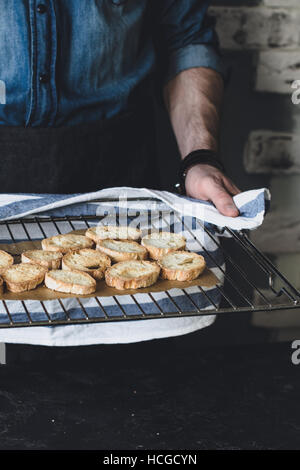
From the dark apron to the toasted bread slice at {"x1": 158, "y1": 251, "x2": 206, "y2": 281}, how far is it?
45cm

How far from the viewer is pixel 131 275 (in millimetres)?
1067

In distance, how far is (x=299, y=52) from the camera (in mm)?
1957

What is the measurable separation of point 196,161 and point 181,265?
1.49 feet

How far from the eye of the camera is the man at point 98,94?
4.67ft

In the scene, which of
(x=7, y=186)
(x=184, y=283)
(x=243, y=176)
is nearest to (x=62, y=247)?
(x=184, y=283)

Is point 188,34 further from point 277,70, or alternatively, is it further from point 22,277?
point 22,277

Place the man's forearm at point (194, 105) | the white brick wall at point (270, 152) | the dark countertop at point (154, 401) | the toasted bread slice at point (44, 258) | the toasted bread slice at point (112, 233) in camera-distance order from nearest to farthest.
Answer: the dark countertop at point (154, 401)
the toasted bread slice at point (44, 258)
the toasted bread slice at point (112, 233)
the man's forearm at point (194, 105)
the white brick wall at point (270, 152)

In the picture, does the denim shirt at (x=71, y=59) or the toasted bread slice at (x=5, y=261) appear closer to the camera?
the toasted bread slice at (x=5, y=261)

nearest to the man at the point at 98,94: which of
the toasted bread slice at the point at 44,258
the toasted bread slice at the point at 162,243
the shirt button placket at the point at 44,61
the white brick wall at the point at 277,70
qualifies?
the shirt button placket at the point at 44,61

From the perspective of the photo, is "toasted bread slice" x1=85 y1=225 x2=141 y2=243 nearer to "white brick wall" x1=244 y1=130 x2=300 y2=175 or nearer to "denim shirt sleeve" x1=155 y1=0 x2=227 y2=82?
"denim shirt sleeve" x1=155 y1=0 x2=227 y2=82

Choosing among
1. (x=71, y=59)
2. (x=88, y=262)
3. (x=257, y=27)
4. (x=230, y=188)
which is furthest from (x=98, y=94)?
(x=257, y=27)

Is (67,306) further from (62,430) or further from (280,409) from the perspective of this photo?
(280,409)

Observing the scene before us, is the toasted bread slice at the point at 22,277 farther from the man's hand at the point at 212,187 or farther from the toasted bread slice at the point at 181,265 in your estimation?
the man's hand at the point at 212,187

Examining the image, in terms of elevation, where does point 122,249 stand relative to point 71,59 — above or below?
below
